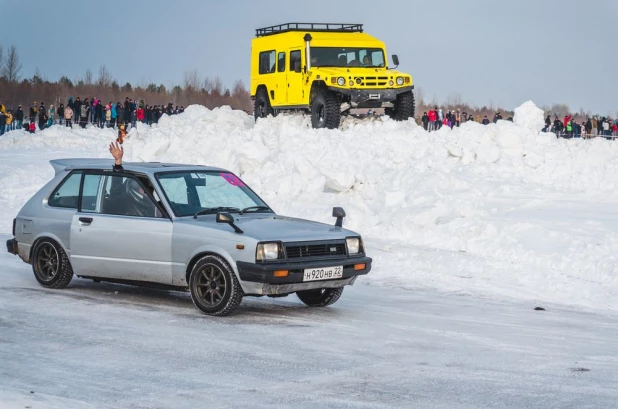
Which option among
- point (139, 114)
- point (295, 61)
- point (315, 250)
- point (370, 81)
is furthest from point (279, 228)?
point (139, 114)

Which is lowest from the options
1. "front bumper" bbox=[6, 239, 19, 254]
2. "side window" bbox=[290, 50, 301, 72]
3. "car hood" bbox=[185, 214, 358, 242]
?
"front bumper" bbox=[6, 239, 19, 254]

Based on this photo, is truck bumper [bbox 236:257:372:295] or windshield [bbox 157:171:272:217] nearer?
truck bumper [bbox 236:257:372:295]

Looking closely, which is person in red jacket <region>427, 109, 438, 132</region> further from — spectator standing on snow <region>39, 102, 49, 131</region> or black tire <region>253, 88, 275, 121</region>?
spectator standing on snow <region>39, 102, 49, 131</region>

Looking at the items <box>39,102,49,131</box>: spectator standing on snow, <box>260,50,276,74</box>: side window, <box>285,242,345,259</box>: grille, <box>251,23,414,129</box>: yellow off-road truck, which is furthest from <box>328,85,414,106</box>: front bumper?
<box>39,102,49,131</box>: spectator standing on snow

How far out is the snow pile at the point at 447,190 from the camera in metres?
13.4

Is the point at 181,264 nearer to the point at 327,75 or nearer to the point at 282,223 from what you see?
the point at 282,223

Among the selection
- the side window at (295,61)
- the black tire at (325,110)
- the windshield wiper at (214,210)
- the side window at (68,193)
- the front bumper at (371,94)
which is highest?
the side window at (295,61)

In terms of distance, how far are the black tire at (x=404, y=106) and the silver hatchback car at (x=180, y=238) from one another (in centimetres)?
1593

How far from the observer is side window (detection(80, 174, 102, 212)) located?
10617mm

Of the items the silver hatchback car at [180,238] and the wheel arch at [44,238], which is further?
the wheel arch at [44,238]

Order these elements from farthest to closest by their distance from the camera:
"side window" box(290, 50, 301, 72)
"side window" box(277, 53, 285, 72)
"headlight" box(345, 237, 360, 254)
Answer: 1. "side window" box(277, 53, 285, 72)
2. "side window" box(290, 50, 301, 72)
3. "headlight" box(345, 237, 360, 254)

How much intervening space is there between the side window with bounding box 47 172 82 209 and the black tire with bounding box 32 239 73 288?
424 millimetres

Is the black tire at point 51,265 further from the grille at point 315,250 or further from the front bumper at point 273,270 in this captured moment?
the grille at point 315,250

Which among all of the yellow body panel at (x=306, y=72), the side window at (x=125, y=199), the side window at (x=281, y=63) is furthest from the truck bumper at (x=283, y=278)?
the side window at (x=281, y=63)
